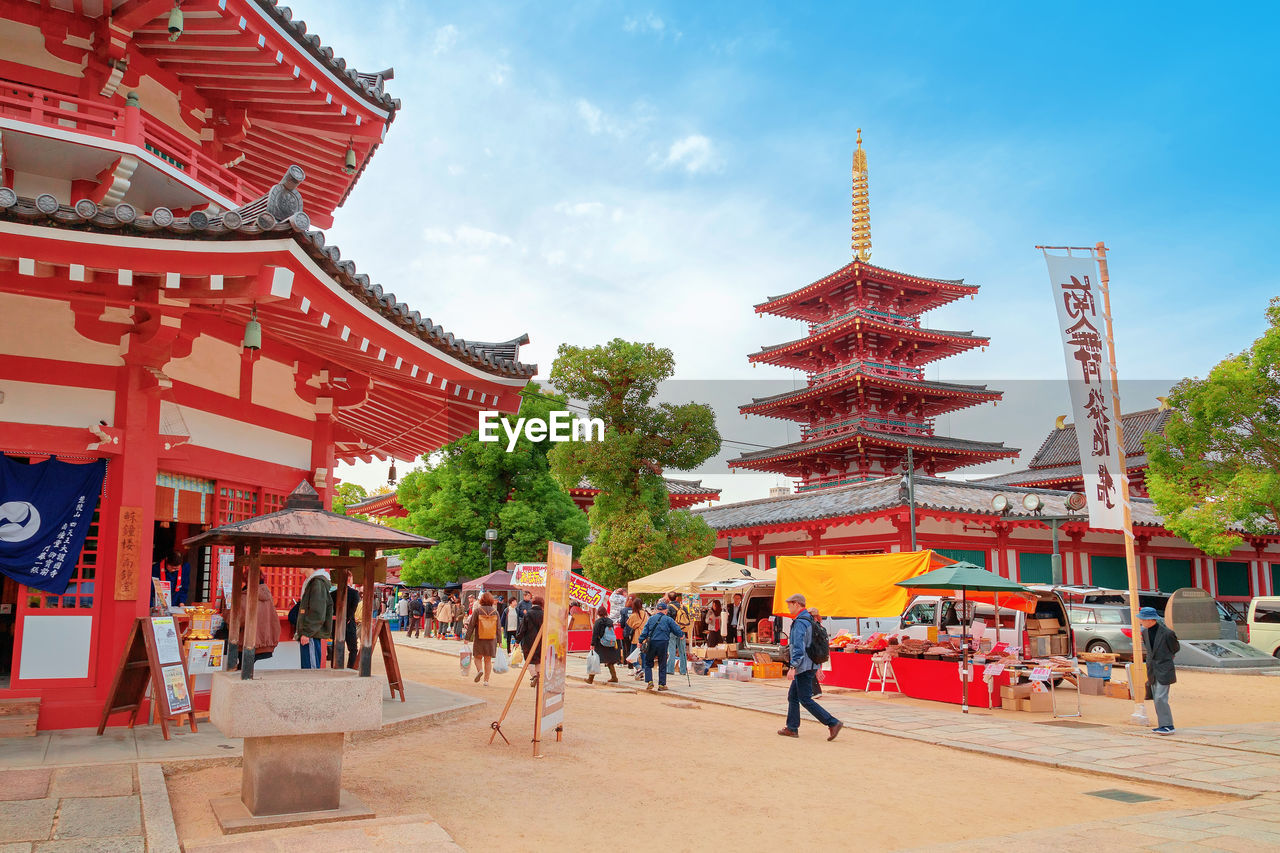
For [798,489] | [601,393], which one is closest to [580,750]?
[601,393]

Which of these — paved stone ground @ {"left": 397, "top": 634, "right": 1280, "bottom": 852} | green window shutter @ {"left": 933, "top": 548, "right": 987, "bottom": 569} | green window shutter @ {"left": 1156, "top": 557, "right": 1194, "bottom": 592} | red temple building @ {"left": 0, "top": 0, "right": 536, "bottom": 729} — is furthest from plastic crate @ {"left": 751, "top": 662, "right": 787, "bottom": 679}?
green window shutter @ {"left": 1156, "top": 557, "right": 1194, "bottom": 592}

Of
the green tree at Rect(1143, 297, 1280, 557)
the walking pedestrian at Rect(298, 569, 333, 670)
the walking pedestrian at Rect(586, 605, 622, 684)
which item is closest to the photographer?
the walking pedestrian at Rect(298, 569, 333, 670)

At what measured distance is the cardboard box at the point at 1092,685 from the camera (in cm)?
1487

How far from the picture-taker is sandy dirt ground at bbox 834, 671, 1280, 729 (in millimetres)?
12109

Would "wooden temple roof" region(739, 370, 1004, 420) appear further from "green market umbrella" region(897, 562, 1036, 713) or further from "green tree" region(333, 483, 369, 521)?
"green tree" region(333, 483, 369, 521)

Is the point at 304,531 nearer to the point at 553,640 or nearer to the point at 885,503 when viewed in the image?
the point at 553,640

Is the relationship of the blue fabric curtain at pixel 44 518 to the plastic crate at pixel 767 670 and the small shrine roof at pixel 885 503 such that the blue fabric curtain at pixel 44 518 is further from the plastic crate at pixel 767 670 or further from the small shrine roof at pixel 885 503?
the small shrine roof at pixel 885 503

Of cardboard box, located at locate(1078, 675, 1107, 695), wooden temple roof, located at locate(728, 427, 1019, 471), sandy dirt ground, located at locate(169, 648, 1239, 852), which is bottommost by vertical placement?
cardboard box, located at locate(1078, 675, 1107, 695)

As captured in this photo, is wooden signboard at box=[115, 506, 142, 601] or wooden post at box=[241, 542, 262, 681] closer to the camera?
wooden post at box=[241, 542, 262, 681]

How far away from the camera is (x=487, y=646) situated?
50.9ft

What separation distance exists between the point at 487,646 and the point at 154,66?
32.5 feet

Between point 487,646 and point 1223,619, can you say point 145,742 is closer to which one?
point 487,646

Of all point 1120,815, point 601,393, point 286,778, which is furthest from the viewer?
point 601,393

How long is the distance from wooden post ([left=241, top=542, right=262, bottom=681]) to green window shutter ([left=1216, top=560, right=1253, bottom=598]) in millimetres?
31174
